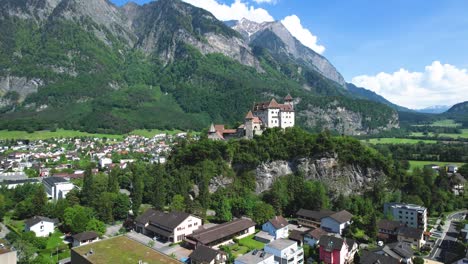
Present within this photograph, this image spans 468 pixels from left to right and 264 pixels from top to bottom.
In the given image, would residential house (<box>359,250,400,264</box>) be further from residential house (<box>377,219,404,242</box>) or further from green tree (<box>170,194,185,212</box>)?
green tree (<box>170,194,185,212</box>)

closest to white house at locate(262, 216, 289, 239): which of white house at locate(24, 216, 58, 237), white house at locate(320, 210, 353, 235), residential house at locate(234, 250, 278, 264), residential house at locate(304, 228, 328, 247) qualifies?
residential house at locate(304, 228, 328, 247)

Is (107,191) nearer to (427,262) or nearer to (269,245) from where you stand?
(269,245)

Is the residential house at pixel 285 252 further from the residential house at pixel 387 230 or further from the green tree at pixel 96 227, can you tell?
the green tree at pixel 96 227

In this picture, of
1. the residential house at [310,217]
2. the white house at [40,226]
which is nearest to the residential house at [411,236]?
the residential house at [310,217]

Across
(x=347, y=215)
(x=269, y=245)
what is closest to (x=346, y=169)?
(x=347, y=215)

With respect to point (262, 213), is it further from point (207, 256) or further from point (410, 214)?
point (410, 214)

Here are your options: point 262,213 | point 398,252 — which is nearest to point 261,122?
point 262,213
